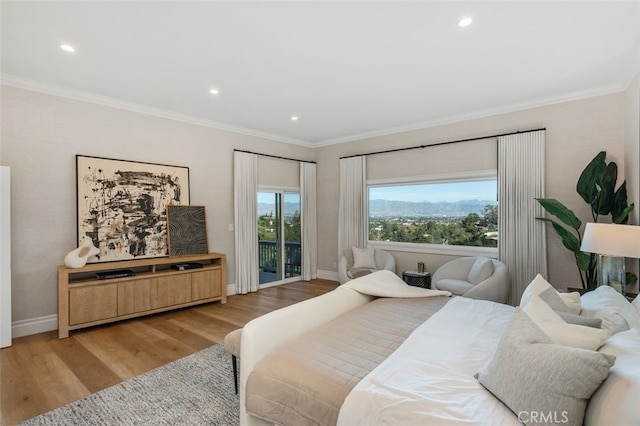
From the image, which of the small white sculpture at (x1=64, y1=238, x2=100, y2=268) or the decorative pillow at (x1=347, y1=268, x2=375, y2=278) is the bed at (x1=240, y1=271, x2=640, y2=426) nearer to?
the decorative pillow at (x1=347, y1=268, x2=375, y2=278)

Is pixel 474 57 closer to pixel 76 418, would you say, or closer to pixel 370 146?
pixel 370 146

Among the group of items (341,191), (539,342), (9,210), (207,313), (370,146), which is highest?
(370,146)

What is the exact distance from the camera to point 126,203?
432 cm

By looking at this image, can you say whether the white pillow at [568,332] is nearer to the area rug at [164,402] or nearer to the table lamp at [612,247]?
the table lamp at [612,247]

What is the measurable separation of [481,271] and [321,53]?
346cm

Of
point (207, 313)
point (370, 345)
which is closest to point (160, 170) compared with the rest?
point (207, 313)

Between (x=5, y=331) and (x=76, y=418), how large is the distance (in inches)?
78.4

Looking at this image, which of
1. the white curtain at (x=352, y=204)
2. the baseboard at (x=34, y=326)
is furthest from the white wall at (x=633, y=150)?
the baseboard at (x=34, y=326)

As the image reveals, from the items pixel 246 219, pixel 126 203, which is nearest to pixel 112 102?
pixel 126 203

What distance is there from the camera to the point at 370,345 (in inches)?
73.1

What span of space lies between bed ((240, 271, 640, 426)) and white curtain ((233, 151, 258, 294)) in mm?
3461

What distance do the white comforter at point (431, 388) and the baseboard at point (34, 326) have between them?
14.0 feet

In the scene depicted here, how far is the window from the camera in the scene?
190 inches

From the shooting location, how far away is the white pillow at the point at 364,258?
18.0ft
